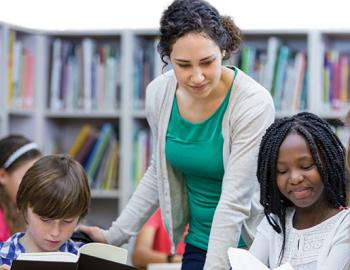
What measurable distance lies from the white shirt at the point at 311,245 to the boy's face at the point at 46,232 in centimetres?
53

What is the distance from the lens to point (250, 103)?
2023 mm

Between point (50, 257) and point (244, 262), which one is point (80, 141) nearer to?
point (50, 257)

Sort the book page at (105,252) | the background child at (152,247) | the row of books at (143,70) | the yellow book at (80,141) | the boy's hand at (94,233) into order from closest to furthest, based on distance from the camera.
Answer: the book page at (105,252) → the boy's hand at (94,233) → the background child at (152,247) → the row of books at (143,70) → the yellow book at (80,141)

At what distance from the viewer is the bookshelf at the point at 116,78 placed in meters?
4.16

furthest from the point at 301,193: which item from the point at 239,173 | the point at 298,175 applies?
the point at 239,173

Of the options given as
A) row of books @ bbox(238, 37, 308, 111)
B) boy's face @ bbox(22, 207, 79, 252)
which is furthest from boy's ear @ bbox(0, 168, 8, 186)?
row of books @ bbox(238, 37, 308, 111)

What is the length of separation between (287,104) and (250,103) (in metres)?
2.14

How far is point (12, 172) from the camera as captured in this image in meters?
2.79

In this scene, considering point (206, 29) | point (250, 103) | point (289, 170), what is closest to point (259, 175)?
point (289, 170)

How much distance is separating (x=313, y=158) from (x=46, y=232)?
744mm

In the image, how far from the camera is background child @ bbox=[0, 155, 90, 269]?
6.83 feet

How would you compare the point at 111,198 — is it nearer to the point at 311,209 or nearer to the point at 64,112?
the point at 64,112

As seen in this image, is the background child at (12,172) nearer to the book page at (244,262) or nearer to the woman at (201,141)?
the woman at (201,141)

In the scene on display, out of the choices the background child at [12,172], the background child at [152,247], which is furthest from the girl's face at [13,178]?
the background child at [152,247]
